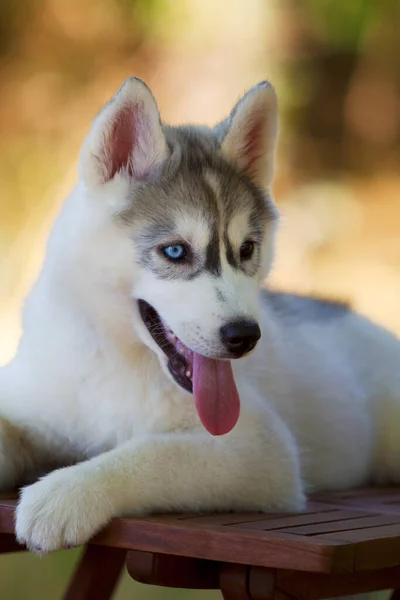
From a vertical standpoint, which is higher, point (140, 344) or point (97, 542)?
point (140, 344)

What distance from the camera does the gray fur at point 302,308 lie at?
2.20m

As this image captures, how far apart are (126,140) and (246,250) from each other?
0.29m

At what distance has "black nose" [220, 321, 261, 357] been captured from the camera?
1465 millimetres

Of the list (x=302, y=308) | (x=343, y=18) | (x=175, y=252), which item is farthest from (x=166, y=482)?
(x=343, y=18)

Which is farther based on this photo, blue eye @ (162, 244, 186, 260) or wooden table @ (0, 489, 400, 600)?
blue eye @ (162, 244, 186, 260)

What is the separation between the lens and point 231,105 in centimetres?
336

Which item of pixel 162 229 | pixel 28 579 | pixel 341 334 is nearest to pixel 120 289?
pixel 162 229

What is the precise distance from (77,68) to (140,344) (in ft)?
5.82

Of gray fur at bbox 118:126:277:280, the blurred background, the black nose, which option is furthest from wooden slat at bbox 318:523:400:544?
the blurred background

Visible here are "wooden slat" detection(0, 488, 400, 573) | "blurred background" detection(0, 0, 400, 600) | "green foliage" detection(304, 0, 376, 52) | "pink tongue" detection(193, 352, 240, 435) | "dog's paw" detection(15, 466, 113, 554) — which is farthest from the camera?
"green foliage" detection(304, 0, 376, 52)

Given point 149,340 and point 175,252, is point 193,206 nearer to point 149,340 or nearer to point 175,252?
point 175,252

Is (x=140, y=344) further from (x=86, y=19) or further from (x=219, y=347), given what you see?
(x=86, y=19)

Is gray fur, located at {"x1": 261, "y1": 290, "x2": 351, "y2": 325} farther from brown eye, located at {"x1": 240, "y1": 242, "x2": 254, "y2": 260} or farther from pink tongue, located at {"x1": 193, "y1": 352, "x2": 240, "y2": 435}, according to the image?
pink tongue, located at {"x1": 193, "y1": 352, "x2": 240, "y2": 435}

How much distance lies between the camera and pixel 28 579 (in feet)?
9.73
